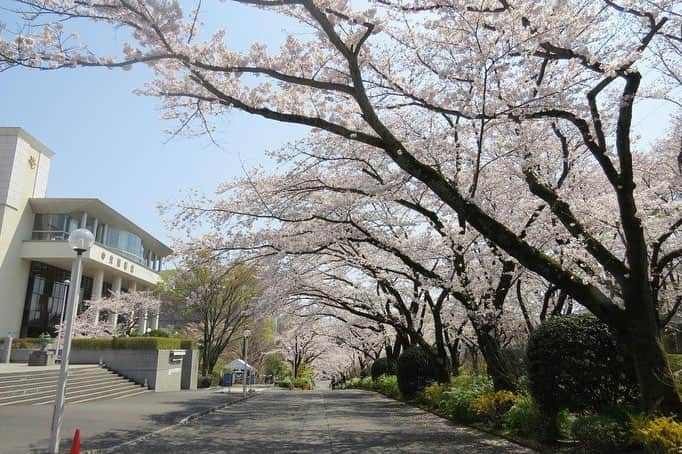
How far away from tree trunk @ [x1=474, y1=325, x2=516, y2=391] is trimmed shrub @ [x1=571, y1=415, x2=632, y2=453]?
12.1ft

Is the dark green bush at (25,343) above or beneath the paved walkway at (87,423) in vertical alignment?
above

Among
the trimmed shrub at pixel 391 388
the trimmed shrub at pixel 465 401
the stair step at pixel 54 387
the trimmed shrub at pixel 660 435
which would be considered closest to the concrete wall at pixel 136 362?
the stair step at pixel 54 387

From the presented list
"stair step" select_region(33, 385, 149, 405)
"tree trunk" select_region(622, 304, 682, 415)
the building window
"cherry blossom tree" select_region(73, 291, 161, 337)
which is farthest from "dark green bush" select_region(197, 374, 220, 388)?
"tree trunk" select_region(622, 304, 682, 415)

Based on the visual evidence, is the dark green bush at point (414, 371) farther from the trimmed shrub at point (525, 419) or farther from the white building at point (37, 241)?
the white building at point (37, 241)

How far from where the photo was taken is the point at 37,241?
3462cm

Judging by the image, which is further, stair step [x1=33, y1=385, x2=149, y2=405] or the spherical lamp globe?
stair step [x1=33, y1=385, x2=149, y2=405]

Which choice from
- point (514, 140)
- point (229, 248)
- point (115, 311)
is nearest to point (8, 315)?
point (115, 311)

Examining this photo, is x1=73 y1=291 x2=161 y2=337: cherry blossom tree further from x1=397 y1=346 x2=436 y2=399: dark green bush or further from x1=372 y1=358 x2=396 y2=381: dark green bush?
Answer: x1=397 y1=346 x2=436 y2=399: dark green bush

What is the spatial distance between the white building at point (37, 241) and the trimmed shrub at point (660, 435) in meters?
36.2

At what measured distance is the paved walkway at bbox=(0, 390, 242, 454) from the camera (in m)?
7.68

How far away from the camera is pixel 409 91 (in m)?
8.88

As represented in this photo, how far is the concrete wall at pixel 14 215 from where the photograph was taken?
3250cm

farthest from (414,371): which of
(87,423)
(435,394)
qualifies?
(87,423)

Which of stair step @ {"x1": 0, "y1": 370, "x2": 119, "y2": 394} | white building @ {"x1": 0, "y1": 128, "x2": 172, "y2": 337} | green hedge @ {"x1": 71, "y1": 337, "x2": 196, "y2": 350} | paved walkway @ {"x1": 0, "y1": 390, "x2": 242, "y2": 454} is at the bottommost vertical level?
paved walkway @ {"x1": 0, "y1": 390, "x2": 242, "y2": 454}
